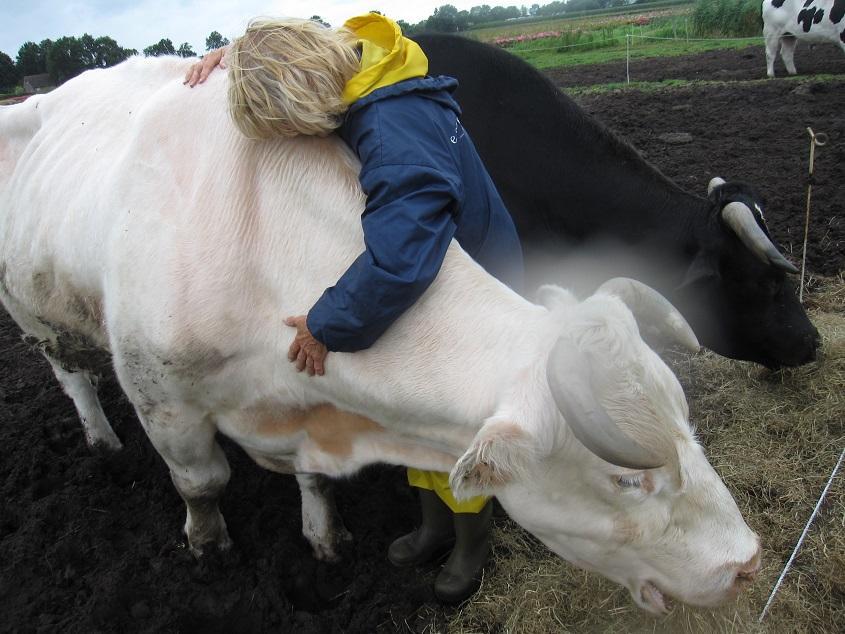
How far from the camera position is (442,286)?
7.57ft

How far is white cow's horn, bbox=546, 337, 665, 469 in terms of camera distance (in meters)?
1.75

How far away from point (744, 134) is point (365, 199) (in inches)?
335

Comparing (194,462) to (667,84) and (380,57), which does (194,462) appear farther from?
(667,84)

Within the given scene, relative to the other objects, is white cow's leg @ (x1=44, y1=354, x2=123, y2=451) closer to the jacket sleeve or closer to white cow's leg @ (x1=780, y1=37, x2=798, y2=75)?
the jacket sleeve

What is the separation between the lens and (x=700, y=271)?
418 cm

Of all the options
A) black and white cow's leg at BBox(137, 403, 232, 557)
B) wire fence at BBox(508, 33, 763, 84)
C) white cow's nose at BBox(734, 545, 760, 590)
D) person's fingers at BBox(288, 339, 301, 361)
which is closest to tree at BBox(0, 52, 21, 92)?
wire fence at BBox(508, 33, 763, 84)

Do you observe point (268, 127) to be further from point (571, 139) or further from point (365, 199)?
point (571, 139)

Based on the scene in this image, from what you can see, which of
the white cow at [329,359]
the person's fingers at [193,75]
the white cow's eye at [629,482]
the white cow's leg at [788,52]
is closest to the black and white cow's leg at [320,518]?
the white cow at [329,359]

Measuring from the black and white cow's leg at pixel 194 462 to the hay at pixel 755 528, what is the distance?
1226 millimetres

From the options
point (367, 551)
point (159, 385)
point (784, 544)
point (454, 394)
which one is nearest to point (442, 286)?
point (454, 394)

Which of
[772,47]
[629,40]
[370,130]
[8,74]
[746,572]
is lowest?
[629,40]

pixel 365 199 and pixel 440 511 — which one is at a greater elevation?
pixel 365 199

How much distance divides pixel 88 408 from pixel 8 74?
22.2 metres

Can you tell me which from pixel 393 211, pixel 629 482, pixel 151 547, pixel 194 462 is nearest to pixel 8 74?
pixel 151 547
